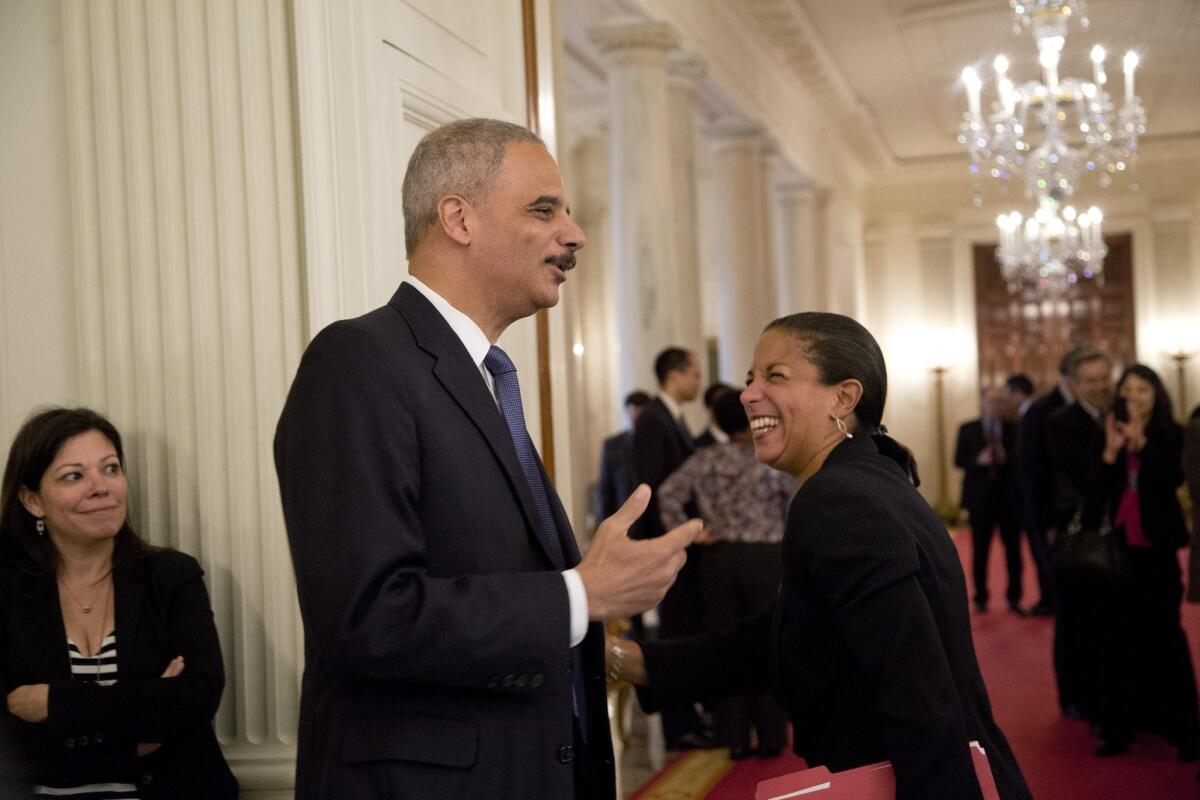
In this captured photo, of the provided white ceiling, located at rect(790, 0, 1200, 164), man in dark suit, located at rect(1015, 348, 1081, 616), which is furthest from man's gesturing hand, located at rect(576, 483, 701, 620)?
white ceiling, located at rect(790, 0, 1200, 164)

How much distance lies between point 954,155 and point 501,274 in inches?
733

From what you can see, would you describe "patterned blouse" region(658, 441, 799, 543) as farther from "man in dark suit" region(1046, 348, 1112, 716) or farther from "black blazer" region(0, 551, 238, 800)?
"black blazer" region(0, 551, 238, 800)

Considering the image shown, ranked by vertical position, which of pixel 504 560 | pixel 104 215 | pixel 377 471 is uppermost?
pixel 104 215

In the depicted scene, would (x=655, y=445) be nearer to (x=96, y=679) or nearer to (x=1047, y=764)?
(x=1047, y=764)

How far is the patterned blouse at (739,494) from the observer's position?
19.7 ft

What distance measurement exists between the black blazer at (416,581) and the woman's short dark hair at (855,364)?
32.5 inches

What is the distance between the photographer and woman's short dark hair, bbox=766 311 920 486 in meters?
2.47

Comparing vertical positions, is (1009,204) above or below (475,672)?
above

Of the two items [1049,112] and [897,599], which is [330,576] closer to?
[897,599]

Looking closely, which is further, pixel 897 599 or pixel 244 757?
pixel 244 757

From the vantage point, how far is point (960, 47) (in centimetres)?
1321

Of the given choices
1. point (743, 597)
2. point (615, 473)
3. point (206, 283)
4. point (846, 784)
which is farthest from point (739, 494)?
point (846, 784)

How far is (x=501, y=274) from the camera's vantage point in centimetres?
201

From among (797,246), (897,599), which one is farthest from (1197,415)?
(797,246)
